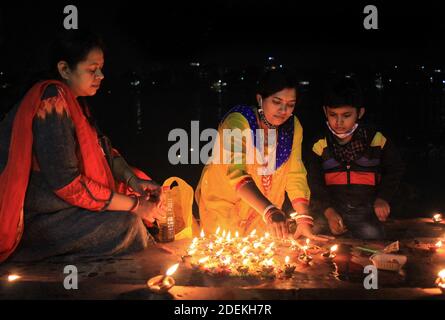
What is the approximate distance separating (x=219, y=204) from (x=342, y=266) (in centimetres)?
163

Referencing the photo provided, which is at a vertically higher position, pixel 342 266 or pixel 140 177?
pixel 140 177

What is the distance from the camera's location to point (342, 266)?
4492 mm

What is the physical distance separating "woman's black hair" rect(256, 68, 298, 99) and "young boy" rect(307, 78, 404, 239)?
65cm

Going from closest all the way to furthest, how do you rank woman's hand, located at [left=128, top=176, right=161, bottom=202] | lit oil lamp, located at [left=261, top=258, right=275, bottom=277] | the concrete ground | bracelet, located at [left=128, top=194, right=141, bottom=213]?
the concrete ground
lit oil lamp, located at [left=261, top=258, right=275, bottom=277]
bracelet, located at [left=128, top=194, right=141, bottom=213]
woman's hand, located at [left=128, top=176, right=161, bottom=202]

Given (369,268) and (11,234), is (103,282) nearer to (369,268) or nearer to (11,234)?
(11,234)

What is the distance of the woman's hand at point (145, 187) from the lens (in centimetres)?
513

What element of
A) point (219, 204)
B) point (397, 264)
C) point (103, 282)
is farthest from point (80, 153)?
point (397, 264)

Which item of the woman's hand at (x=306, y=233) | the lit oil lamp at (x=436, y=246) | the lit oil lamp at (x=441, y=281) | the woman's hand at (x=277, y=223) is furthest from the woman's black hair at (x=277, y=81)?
the lit oil lamp at (x=441, y=281)

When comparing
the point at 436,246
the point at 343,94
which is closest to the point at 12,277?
the point at 343,94

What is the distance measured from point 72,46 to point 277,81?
2015 mm

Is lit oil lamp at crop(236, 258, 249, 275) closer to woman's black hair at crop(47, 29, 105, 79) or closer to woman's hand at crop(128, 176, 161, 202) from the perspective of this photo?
woman's hand at crop(128, 176, 161, 202)

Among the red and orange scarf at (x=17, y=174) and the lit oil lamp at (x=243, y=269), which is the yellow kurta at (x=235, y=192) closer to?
the lit oil lamp at (x=243, y=269)

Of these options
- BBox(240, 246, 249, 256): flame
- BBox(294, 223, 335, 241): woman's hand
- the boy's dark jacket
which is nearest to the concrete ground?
BBox(294, 223, 335, 241): woman's hand

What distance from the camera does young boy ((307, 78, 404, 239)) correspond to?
550 centimetres
